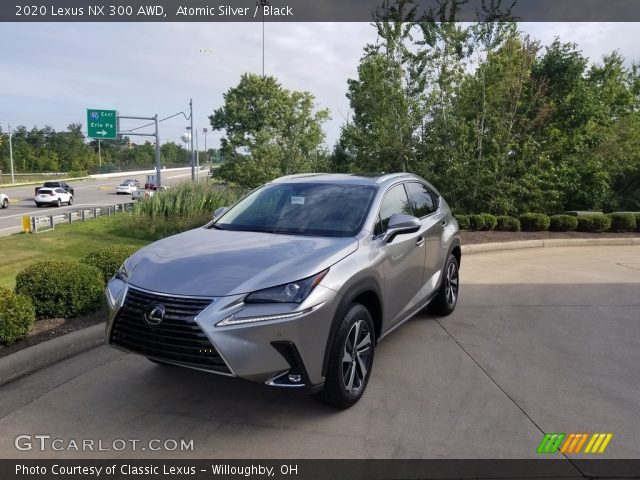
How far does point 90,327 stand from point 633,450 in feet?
14.9

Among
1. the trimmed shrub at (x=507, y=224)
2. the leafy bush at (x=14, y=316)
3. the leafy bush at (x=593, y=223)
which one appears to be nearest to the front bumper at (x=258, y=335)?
the leafy bush at (x=14, y=316)

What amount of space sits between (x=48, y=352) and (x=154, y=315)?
1.86m

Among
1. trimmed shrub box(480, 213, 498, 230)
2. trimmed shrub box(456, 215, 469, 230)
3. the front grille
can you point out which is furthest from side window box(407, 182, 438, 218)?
trimmed shrub box(480, 213, 498, 230)

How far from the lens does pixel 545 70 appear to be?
18.5m

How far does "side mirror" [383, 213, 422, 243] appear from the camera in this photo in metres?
3.96

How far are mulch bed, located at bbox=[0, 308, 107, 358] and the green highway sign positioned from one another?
3899 centimetres

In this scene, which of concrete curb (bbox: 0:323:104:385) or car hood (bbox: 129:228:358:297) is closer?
car hood (bbox: 129:228:358:297)

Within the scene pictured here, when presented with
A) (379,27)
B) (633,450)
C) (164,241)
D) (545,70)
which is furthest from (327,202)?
(545,70)

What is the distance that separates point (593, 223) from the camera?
13.4m

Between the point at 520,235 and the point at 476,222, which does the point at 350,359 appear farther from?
the point at 520,235

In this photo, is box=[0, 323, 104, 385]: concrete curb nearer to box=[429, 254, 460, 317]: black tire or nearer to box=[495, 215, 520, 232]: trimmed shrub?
box=[429, 254, 460, 317]: black tire

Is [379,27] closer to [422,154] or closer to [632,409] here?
[422,154]

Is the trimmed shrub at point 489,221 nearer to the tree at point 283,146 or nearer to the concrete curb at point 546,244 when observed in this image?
the concrete curb at point 546,244

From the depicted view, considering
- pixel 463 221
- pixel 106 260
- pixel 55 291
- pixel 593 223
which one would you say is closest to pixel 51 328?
pixel 55 291
